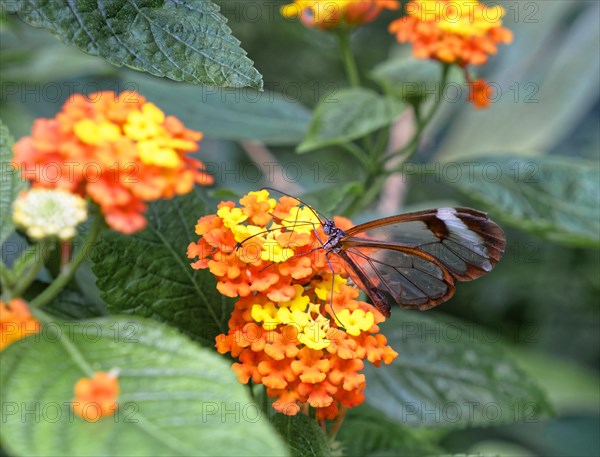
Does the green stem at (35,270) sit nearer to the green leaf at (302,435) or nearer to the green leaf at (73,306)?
the green leaf at (73,306)

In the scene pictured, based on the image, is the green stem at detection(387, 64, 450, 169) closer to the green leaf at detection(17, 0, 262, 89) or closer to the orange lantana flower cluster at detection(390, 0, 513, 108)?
the orange lantana flower cluster at detection(390, 0, 513, 108)

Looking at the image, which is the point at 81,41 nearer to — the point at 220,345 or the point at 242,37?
the point at 220,345

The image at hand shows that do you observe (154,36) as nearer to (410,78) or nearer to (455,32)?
(455,32)

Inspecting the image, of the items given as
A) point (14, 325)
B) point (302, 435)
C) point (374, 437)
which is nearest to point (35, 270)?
point (14, 325)

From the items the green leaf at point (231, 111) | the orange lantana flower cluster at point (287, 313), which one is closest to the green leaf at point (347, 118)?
the green leaf at point (231, 111)

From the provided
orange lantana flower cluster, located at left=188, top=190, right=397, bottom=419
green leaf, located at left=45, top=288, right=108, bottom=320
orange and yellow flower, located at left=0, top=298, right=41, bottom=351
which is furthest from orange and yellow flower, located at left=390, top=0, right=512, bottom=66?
orange and yellow flower, located at left=0, top=298, right=41, bottom=351

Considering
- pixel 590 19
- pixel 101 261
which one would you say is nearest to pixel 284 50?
pixel 590 19
